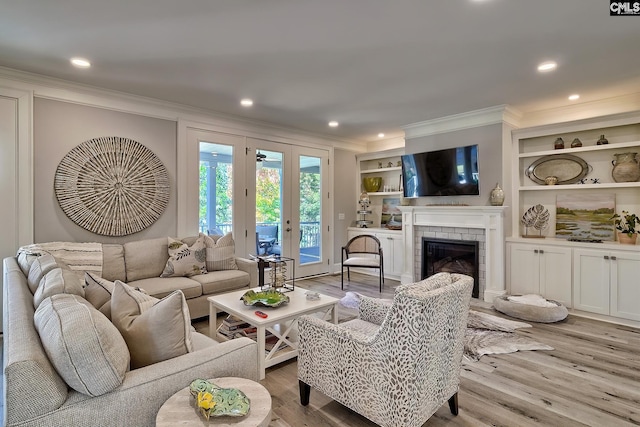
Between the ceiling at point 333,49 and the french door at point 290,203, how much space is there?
1.24m

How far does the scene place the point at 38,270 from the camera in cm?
207

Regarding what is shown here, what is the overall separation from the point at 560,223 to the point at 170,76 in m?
4.99

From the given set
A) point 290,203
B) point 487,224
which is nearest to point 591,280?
point 487,224

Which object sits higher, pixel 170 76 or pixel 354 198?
pixel 170 76

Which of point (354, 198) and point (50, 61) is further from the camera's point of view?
point (354, 198)

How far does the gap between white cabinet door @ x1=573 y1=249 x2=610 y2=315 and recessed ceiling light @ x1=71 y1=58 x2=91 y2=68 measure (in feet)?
17.8

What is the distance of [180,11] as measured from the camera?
7.34ft

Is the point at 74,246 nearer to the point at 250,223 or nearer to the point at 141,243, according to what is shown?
the point at 141,243

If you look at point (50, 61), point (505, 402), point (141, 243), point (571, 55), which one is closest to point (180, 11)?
point (50, 61)

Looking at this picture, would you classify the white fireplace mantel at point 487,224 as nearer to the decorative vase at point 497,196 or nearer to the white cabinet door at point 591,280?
the decorative vase at point 497,196

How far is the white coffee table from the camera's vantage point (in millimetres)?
2480

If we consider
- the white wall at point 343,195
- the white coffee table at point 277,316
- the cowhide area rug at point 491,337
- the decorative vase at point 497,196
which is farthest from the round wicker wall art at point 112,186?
the decorative vase at point 497,196

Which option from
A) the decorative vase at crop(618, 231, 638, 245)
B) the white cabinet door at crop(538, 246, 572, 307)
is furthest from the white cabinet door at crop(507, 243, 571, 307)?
the decorative vase at crop(618, 231, 638, 245)

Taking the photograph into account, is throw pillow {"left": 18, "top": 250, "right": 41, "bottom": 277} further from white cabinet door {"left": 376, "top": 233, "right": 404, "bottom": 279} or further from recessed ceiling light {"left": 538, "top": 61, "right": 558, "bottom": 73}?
white cabinet door {"left": 376, "top": 233, "right": 404, "bottom": 279}
